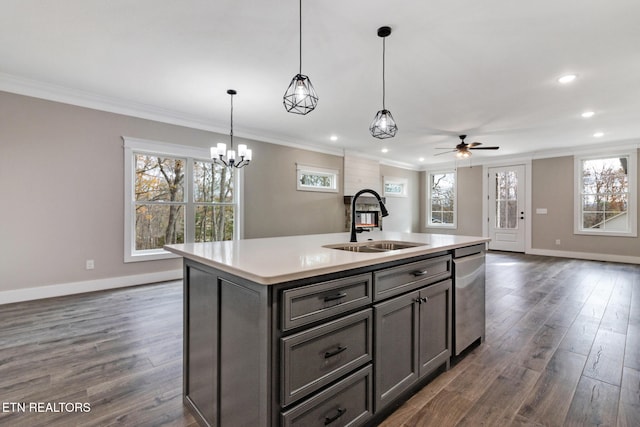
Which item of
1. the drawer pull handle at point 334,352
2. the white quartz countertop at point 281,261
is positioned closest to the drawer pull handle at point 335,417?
the drawer pull handle at point 334,352

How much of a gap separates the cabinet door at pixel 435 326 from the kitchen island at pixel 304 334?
12 millimetres

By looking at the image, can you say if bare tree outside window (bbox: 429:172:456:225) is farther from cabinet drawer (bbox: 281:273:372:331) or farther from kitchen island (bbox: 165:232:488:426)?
cabinet drawer (bbox: 281:273:372:331)

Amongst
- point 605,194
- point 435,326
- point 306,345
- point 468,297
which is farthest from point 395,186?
point 306,345

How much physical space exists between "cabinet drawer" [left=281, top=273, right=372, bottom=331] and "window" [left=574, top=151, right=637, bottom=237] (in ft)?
Answer: 25.0

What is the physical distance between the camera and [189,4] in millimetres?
2131

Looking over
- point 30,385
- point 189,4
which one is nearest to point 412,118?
point 189,4

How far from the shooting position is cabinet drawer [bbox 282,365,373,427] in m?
1.14

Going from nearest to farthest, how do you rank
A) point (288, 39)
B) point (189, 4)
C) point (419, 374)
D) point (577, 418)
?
point (577, 418) → point (419, 374) → point (189, 4) → point (288, 39)

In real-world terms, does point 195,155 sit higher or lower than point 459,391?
higher

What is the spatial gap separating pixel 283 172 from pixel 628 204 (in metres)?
7.13

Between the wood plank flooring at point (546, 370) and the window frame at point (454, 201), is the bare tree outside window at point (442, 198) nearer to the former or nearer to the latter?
the window frame at point (454, 201)

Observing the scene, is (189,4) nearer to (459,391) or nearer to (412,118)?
(459,391)

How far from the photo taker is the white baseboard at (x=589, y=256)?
5.98m

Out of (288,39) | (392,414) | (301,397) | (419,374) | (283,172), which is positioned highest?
(288,39)
